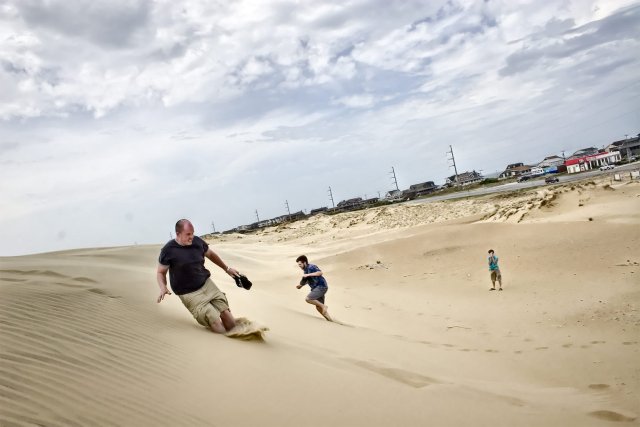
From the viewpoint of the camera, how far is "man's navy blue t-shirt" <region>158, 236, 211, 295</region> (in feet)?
18.7

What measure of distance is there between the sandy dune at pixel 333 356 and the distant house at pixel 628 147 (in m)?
68.5

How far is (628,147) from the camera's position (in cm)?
7150

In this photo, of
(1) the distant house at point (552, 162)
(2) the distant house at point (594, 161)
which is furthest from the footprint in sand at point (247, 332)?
(1) the distant house at point (552, 162)

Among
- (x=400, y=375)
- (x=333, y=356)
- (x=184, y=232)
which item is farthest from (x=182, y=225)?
(x=400, y=375)

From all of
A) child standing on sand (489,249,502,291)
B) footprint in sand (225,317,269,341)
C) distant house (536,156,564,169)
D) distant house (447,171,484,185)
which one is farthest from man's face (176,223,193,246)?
distant house (536,156,564,169)

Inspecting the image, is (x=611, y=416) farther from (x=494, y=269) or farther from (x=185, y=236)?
(x=494, y=269)

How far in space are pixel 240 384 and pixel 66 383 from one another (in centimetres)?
144

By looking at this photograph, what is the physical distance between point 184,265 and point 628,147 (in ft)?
275

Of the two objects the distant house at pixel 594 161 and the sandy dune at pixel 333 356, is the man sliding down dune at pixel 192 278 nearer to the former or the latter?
the sandy dune at pixel 333 356

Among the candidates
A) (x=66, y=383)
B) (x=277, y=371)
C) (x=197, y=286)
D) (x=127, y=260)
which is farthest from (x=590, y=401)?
(x=127, y=260)

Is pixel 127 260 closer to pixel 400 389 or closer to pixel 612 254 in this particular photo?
pixel 400 389

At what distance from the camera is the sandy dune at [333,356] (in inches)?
143

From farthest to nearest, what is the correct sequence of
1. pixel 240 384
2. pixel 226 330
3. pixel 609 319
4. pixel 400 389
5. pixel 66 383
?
pixel 609 319
pixel 226 330
pixel 400 389
pixel 240 384
pixel 66 383

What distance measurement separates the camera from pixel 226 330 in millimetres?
5926
